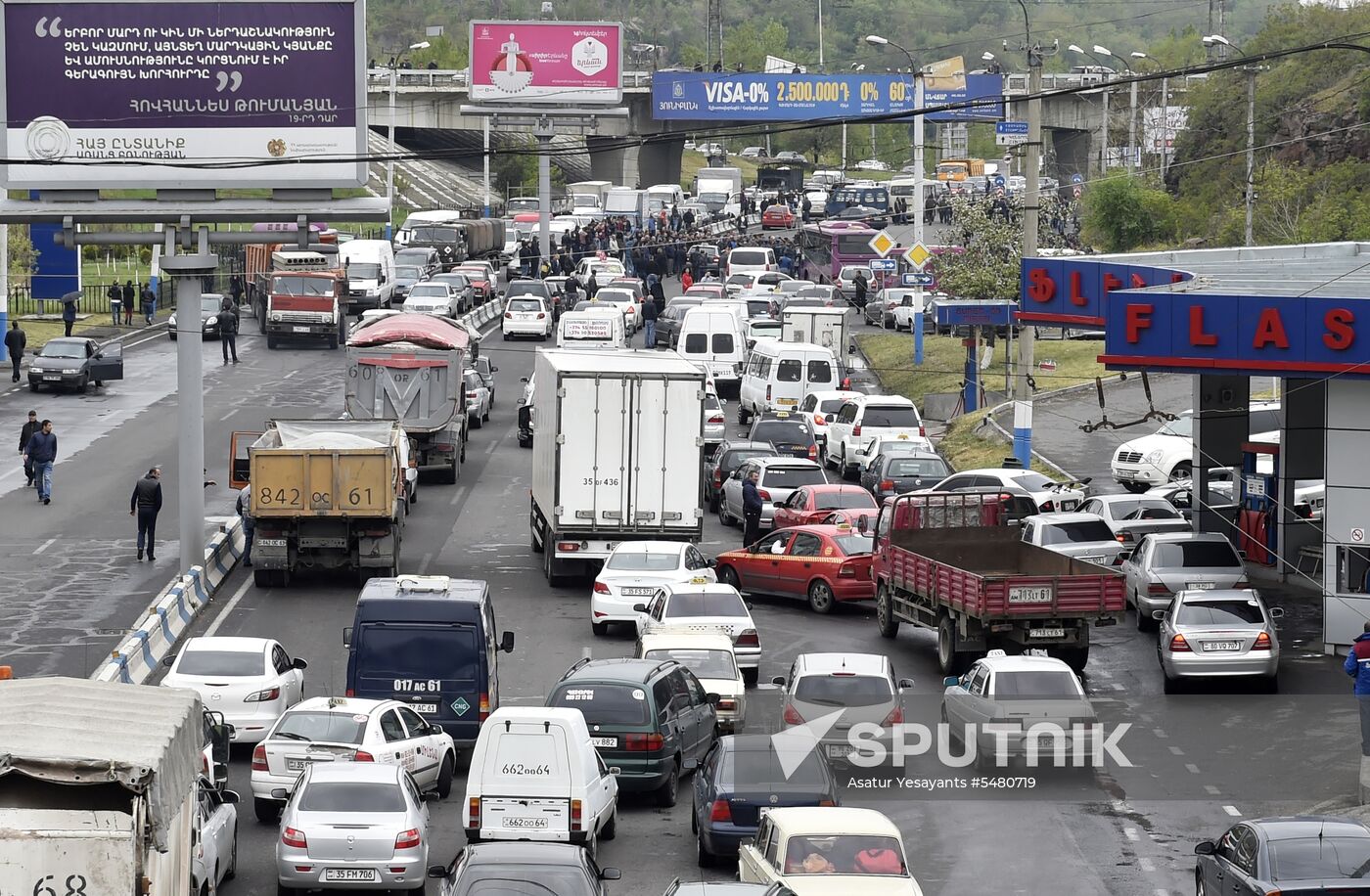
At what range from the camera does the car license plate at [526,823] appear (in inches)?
694

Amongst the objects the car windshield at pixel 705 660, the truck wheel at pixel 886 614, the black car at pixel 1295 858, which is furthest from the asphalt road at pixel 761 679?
the black car at pixel 1295 858

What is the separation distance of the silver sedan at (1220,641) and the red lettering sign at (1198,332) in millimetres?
3909

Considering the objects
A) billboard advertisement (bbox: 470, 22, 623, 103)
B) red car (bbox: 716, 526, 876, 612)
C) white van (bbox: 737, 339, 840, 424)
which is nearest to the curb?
red car (bbox: 716, 526, 876, 612)

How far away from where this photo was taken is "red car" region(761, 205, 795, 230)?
337 ft

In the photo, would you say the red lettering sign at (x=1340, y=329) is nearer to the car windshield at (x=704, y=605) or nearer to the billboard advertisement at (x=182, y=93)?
the car windshield at (x=704, y=605)

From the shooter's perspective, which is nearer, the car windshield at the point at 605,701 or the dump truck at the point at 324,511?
the car windshield at the point at 605,701

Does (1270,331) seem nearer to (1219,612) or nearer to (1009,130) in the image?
(1219,612)

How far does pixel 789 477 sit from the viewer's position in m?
38.6

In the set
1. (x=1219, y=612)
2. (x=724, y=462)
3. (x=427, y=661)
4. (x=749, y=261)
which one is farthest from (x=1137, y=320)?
(x=749, y=261)

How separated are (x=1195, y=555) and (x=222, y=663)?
14623mm

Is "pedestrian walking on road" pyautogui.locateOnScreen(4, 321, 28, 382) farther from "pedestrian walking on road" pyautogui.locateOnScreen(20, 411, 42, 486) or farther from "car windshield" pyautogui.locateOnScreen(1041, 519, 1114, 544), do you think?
"car windshield" pyautogui.locateOnScreen(1041, 519, 1114, 544)

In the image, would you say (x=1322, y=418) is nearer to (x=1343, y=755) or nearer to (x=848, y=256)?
(x=1343, y=755)

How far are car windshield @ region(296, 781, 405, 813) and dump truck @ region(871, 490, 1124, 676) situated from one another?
34.9ft

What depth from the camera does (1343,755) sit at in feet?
74.6
